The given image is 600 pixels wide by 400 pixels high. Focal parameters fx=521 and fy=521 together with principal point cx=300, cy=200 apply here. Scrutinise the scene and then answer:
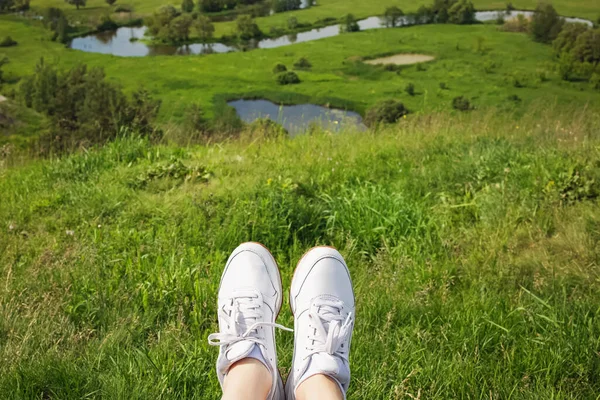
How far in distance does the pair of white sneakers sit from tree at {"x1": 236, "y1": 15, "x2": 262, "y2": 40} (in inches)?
1285

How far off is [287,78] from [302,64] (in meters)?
2.80

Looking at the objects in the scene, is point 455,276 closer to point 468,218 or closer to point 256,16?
point 468,218

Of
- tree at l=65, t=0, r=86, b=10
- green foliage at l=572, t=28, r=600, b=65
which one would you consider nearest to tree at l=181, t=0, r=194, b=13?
tree at l=65, t=0, r=86, b=10

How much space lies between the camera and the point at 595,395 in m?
1.67

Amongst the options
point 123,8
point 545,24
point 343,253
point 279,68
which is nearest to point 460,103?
point 545,24

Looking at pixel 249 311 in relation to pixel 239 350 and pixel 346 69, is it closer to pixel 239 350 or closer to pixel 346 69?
pixel 239 350

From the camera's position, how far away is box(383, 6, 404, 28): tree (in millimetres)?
31031

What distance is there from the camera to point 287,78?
27109 mm

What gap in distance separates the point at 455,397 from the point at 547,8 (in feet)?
92.7

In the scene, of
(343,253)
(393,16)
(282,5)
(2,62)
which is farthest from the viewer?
(282,5)

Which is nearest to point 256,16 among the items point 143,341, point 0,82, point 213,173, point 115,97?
point 0,82

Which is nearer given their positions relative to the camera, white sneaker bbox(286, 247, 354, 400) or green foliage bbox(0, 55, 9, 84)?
white sneaker bbox(286, 247, 354, 400)

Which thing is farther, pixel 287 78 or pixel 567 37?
pixel 287 78

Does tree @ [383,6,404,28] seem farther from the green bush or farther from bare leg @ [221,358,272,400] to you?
bare leg @ [221,358,272,400]
